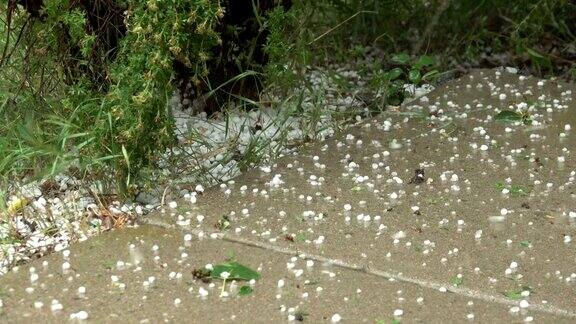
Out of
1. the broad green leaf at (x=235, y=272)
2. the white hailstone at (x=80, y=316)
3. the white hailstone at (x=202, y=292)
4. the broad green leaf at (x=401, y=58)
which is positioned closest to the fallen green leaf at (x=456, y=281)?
the broad green leaf at (x=235, y=272)

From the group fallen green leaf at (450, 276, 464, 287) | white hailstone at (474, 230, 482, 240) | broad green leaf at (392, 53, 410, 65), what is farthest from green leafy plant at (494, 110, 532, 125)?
fallen green leaf at (450, 276, 464, 287)

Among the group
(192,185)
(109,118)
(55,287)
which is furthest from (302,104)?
(55,287)

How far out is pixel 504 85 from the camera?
169 inches

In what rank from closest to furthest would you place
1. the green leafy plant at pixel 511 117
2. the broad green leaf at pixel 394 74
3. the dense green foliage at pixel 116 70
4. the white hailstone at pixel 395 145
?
the dense green foliage at pixel 116 70, the white hailstone at pixel 395 145, the green leafy plant at pixel 511 117, the broad green leaf at pixel 394 74

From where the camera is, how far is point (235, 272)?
2781mm

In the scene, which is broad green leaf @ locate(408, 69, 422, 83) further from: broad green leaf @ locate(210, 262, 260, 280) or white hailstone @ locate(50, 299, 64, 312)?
white hailstone @ locate(50, 299, 64, 312)

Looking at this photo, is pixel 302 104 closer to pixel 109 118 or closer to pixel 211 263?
pixel 109 118

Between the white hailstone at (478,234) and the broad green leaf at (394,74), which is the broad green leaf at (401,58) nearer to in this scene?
the broad green leaf at (394,74)

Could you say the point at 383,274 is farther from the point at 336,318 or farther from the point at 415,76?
the point at 415,76

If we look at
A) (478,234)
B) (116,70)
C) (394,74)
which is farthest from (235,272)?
(394,74)

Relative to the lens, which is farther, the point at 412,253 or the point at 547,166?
the point at 547,166

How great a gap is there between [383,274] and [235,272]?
1.34ft

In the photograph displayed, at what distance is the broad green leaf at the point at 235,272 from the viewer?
277 cm

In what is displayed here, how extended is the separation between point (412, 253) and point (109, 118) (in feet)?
3.39
